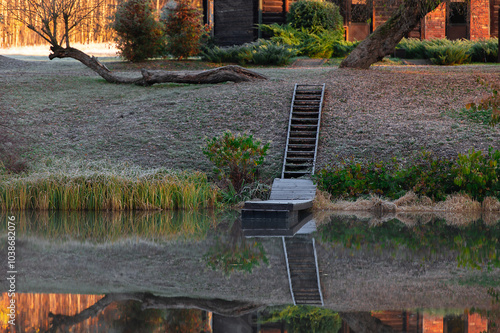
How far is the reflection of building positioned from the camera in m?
4.57

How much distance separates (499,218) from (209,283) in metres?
6.67

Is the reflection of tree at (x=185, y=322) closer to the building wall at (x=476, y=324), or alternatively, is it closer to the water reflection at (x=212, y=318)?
the water reflection at (x=212, y=318)

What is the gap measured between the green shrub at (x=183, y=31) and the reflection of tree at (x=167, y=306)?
20300 mm

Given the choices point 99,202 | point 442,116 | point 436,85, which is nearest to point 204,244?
point 99,202

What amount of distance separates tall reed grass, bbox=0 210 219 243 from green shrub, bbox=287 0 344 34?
1708cm

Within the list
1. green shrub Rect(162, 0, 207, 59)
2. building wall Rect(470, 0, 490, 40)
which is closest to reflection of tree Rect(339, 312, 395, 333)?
green shrub Rect(162, 0, 207, 59)

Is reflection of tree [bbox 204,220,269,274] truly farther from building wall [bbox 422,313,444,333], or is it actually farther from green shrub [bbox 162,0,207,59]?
green shrub [bbox 162,0,207,59]

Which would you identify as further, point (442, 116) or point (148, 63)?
point (148, 63)

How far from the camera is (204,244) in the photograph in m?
8.52

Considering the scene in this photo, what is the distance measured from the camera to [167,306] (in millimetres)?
5242

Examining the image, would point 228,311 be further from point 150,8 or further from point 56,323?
point 150,8

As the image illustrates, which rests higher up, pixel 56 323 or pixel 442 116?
pixel 442 116

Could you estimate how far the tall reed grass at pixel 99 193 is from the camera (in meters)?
12.1

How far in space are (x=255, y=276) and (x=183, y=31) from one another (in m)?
19.8
